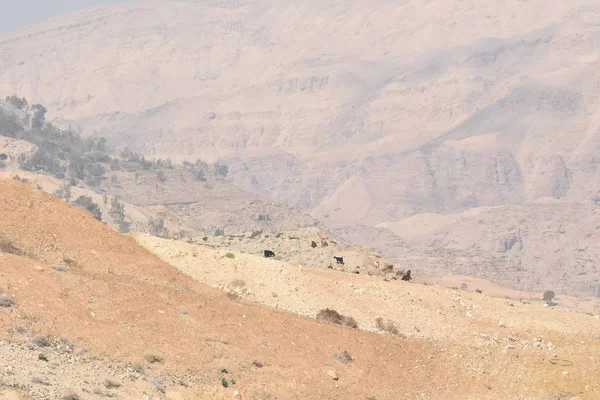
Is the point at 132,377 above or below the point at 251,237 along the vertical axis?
above

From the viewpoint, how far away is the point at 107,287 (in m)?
32.0

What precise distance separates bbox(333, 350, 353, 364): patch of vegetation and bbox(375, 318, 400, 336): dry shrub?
689 centimetres

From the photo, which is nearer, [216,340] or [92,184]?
[216,340]

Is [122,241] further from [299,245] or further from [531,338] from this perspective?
[299,245]

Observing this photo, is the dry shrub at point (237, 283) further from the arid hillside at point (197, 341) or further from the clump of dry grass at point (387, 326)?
the clump of dry grass at point (387, 326)

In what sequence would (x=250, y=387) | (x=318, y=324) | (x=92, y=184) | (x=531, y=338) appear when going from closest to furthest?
(x=250, y=387) < (x=318, y=324) < (x=531, y=338) < (x=92, y=184)

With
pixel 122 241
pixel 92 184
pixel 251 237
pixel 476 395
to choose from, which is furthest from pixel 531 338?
pixel 92 184

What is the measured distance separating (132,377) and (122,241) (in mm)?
13872

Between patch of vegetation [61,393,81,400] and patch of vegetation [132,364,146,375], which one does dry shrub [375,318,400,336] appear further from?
patch of vegetation [61,393,81,400]

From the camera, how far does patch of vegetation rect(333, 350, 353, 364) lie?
3291 cm

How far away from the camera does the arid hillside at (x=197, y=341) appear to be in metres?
26.9

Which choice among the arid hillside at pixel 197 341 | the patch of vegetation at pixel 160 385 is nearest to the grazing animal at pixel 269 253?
the arid hillside at pixel 197 341

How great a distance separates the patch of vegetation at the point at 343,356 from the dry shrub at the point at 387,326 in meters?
6.89

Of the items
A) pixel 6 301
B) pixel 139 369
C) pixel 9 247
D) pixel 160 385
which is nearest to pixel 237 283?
pixel 9 247
